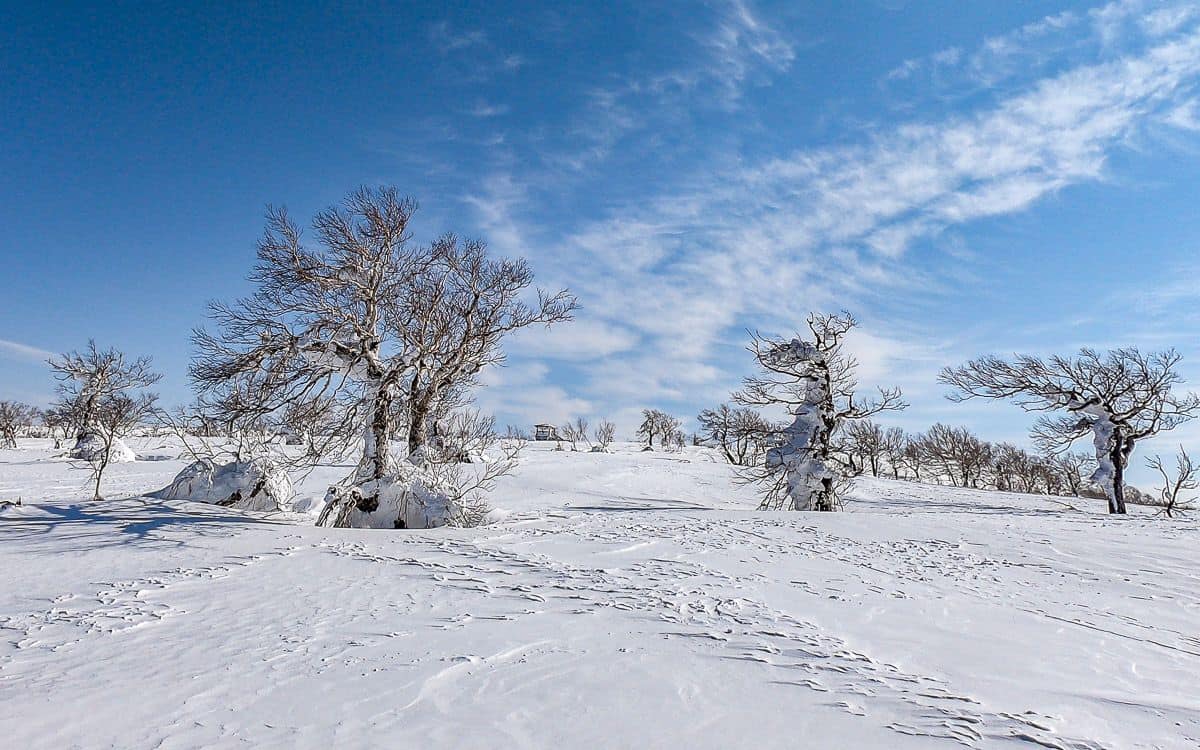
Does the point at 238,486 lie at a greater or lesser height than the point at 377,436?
lesser

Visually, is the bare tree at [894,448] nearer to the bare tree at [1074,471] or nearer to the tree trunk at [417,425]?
the bare tree at [1074,471]

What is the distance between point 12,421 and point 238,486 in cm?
6020

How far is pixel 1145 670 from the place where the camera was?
4.25 meters

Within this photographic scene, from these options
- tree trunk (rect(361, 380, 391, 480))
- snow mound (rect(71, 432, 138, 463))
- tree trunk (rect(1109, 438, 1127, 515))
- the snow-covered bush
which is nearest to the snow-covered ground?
the snow-covered bush

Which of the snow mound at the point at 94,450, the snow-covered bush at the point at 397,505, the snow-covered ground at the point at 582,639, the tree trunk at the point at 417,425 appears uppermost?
the tree trunk at the point at 417,425

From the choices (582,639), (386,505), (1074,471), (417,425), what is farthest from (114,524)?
(1074,471)

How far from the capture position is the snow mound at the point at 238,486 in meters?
13.0

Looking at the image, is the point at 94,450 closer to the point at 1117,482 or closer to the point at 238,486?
the point at 238,486

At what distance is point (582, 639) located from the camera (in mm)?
4699

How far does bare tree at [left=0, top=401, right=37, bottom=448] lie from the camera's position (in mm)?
42138

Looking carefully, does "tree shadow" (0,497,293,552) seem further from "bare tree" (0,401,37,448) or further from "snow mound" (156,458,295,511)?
"bare tree" (0,401,37,448)

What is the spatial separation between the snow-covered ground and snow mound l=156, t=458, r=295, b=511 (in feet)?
10.0

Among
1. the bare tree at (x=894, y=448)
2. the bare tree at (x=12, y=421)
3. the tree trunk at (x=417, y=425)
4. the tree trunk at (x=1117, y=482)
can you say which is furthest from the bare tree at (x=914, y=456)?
the bare tree at (x=12, y=421)

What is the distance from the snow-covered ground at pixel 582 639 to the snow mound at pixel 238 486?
3.05 m
